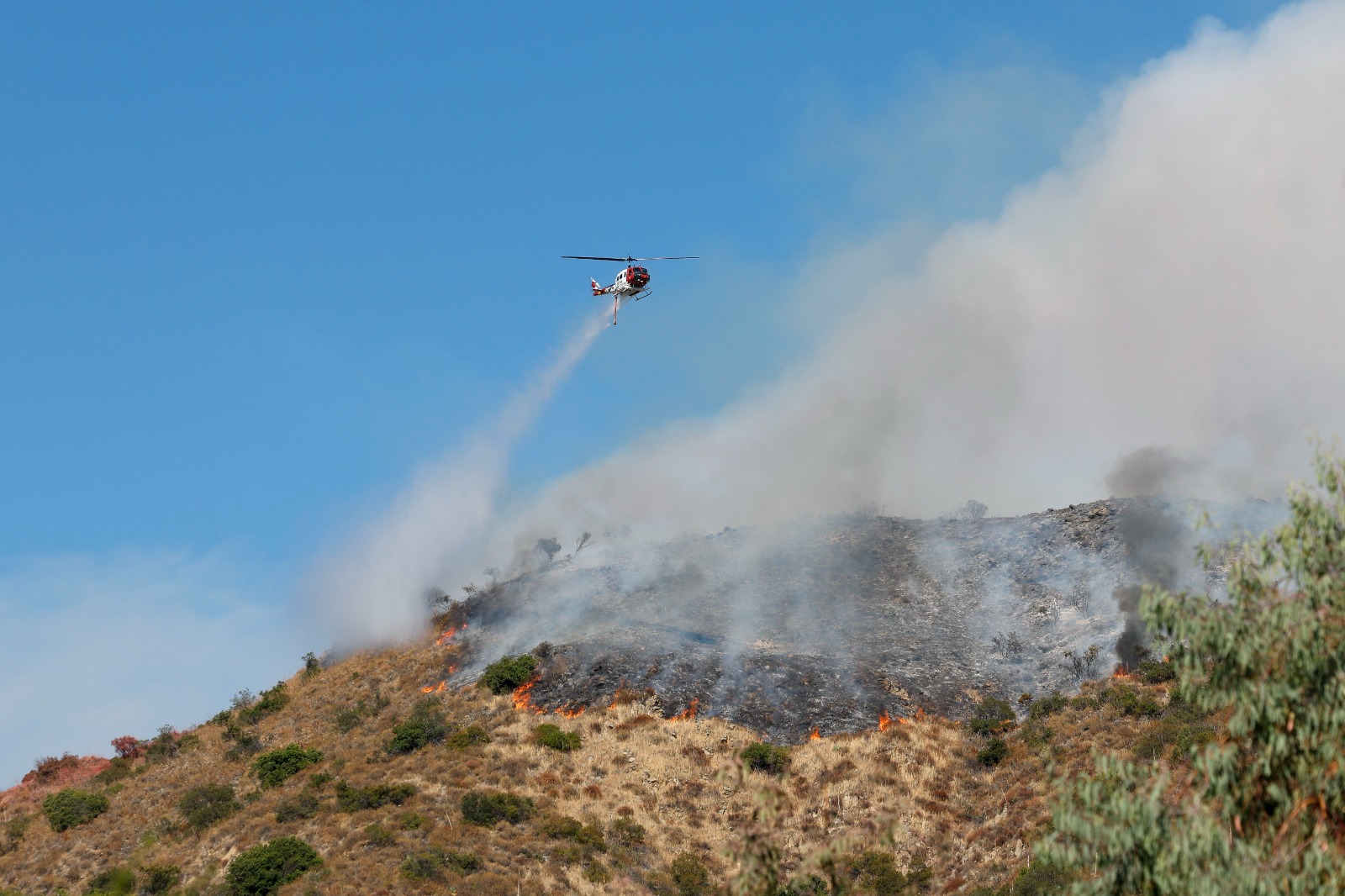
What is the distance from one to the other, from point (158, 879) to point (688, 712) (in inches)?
1045

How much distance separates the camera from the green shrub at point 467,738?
2269 inches

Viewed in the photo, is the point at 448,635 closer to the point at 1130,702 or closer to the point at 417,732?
the point at 417,732

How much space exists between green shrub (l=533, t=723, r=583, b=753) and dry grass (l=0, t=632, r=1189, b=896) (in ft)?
1.12

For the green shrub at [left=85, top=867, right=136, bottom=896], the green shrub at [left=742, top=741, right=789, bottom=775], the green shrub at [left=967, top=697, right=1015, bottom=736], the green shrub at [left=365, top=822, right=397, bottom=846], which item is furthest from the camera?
the green shrub at [left=967, top=697, right=1015, bottom=736]

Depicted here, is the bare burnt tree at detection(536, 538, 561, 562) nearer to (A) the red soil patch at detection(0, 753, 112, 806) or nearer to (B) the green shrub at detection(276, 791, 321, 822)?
(A) the red soil patch at detection(0, 753, 112, 806)

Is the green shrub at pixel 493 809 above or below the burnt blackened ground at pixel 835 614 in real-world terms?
below

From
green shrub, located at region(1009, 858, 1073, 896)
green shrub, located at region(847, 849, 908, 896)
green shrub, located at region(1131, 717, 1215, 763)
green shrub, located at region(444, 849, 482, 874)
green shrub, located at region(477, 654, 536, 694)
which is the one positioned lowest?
green shrub, located at region(1009, 858, 1073, 896)

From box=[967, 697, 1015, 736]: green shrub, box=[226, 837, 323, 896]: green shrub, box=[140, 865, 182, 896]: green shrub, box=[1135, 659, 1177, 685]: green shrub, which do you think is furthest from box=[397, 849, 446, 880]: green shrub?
box=[1135, 659, 1177, 685]: green shrub

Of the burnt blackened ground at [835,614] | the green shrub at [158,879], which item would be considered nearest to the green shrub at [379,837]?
the green shrub at [158,879]

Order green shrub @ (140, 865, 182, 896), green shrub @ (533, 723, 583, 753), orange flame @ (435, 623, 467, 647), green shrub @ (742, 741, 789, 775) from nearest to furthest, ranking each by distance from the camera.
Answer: green shrub @ (140, 865, 182, 896) < green shrub @ (742, 741, 789, 775) < green shrub @ (533, 723, 583, 753) < orange flame @ (435, 623, 467, 647)

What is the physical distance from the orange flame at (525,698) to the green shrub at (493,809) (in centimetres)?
1103

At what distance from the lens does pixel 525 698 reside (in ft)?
207

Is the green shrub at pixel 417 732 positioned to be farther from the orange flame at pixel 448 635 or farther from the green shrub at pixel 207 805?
the orange flame at pixel 448 635

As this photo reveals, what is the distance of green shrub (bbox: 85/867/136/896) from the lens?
155ft
